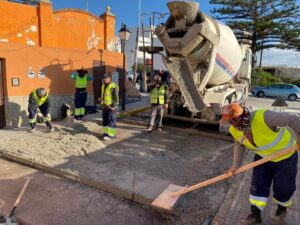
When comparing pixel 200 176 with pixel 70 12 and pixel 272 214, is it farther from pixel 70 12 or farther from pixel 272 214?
pixel 70 12

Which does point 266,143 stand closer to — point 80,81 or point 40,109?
point 40,109

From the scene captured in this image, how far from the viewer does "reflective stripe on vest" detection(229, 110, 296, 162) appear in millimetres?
3061

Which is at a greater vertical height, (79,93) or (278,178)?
(79,93)

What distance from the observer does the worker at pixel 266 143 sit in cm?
302

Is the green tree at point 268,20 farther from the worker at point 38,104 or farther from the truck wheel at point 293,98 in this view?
the worker at point 38,104

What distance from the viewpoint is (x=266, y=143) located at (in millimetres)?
3121

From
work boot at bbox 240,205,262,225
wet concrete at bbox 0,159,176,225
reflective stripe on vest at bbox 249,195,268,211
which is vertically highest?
reflective stripe on vest at bbox 249,195,268,211

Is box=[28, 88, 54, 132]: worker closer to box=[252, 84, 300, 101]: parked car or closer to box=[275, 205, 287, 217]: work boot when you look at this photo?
box=[275, 205, 287, 217]: work boot

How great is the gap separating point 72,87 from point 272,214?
8285 millimetres

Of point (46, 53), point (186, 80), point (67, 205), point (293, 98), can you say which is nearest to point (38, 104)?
point (46, 53)

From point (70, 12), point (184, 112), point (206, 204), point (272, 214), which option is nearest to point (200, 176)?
point (206, 204)

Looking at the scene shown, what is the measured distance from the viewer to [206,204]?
398 centimetres

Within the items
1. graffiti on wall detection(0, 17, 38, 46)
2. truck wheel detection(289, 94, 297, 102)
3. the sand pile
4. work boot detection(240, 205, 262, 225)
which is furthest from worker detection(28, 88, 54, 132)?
truck wheel detection(289, 94, 297, 102)

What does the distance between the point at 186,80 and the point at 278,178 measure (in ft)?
10.3
